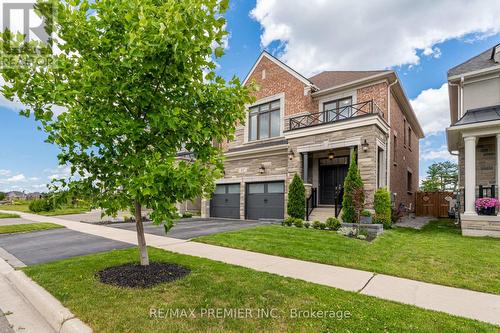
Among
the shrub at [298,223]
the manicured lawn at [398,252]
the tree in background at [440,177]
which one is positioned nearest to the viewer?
the manicured lawn at [398,252]

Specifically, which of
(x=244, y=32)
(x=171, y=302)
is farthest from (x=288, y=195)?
(x=171, y=302)

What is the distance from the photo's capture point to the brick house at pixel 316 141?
11806 mm

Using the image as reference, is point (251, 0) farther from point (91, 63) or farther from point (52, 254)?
point (52, 254)

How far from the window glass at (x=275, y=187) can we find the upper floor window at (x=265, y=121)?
128 inches

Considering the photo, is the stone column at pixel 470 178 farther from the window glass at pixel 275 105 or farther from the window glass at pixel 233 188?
the window glass at pixel 233 188

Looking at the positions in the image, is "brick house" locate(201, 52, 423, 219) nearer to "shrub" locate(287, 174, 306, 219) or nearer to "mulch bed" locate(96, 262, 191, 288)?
"shrub" locate(287, 174, 306, 219)

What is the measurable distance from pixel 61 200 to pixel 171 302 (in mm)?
2322

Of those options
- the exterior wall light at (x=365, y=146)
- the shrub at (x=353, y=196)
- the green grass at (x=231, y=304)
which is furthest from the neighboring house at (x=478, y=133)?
the green grass at (x=231, y=304)

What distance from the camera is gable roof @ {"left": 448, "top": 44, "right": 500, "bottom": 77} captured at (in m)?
12.2

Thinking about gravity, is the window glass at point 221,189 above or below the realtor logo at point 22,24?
below

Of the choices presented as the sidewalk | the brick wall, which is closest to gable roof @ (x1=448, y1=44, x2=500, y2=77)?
the brick wall

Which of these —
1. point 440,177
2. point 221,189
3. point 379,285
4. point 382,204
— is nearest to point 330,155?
point 382,204

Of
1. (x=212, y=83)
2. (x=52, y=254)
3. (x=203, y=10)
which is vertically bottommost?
(x=52, y=254)

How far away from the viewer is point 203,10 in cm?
365
